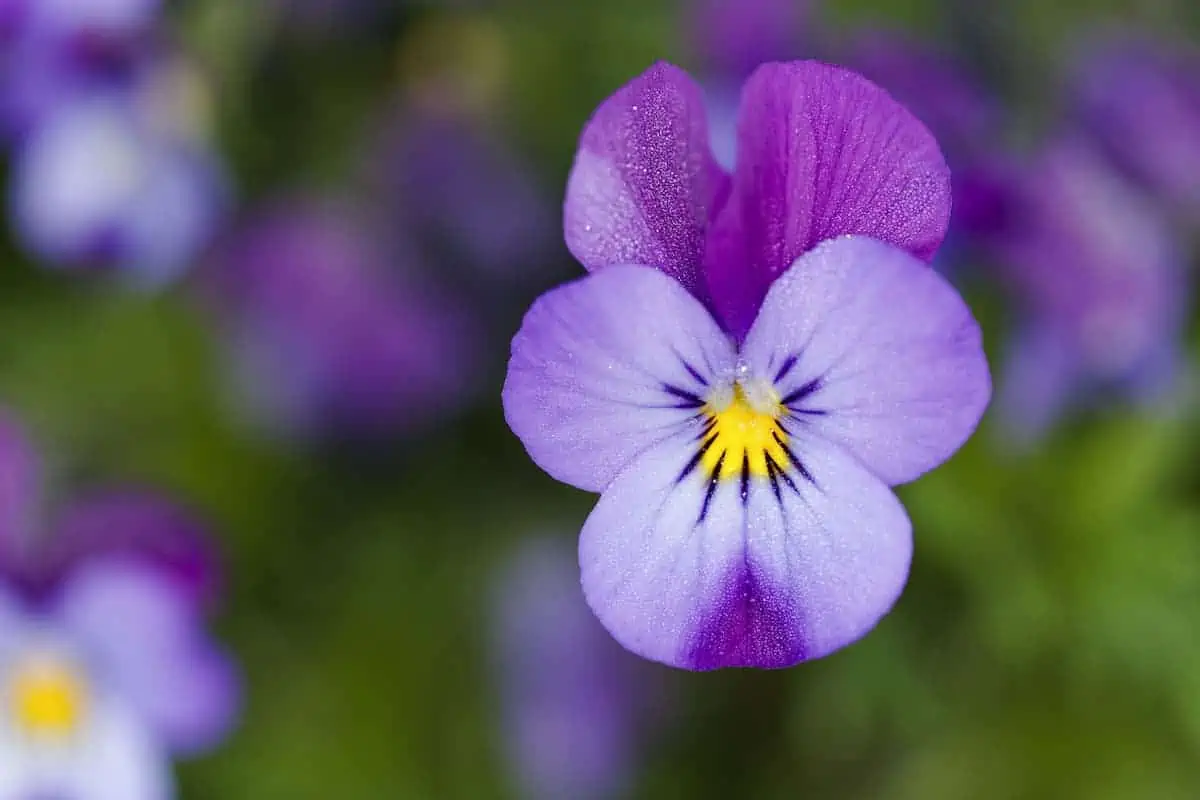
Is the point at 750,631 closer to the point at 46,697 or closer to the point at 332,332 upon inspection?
the point at 46,697

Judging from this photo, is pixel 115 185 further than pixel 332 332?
No

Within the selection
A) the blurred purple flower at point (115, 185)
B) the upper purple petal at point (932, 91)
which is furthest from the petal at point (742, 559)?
the blurred purple flower at point (115, 185)

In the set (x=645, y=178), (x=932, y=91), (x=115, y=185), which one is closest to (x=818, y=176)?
(x=645, y=178)

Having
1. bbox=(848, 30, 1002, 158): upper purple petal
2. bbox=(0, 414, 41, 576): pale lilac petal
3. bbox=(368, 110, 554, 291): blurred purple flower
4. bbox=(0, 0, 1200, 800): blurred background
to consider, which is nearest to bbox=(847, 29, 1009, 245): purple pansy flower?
bbox=(848, 30, 1002, 158): upper purple petal

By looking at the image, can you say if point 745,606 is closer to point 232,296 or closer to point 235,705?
point 235,705

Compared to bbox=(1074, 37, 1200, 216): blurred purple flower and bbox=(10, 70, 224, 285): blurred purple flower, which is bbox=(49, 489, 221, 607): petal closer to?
bbox=(10, 70, 224, 285): blurred purple flower

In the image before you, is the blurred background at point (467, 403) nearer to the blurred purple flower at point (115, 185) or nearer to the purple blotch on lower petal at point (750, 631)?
the blurred purple flower at point (115, 185)
